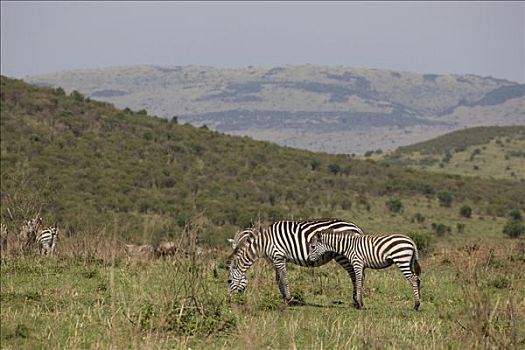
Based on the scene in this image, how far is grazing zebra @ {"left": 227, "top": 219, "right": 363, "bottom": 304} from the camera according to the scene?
1470 cm

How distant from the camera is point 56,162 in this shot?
5156 centimetres

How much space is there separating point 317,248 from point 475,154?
4248 inches

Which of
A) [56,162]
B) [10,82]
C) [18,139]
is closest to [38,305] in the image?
[56,162]

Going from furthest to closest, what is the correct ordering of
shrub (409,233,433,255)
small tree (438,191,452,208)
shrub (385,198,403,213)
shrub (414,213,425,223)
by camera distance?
1. small tree (438,191,452,208)
2. shrub (385,198,403,213)
3. shrub (414,213,425,223)
4. shrub (409,233,433,255)

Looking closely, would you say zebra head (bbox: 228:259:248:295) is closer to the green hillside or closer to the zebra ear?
the zebra ear

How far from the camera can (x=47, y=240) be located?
70.8 ft

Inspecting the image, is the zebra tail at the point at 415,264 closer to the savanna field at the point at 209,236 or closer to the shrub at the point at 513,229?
the savanna field at the point at 209,236

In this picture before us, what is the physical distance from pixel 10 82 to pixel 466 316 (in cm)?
6521

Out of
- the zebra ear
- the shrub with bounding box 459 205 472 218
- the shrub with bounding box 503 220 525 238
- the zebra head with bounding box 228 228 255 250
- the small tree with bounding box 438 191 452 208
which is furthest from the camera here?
the small tree with bounding box 438 191 452 208

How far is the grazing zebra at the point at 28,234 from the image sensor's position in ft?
65.8

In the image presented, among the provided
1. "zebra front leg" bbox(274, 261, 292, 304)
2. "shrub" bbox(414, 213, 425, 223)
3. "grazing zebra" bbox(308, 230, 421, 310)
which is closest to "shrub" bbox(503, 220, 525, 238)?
"shrub" bbox(414, 213, 425, 223)

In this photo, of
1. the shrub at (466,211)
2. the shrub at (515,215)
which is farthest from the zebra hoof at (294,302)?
the shrub at (515,215)

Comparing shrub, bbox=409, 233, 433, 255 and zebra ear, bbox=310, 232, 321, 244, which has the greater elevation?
zebra ear, bbox=310, 232, 321, 244

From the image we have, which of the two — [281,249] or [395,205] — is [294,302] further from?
[395,205]
